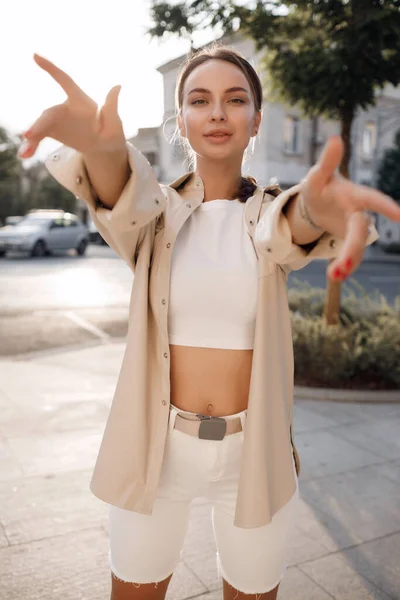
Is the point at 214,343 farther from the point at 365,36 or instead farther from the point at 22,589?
the point at 365,36

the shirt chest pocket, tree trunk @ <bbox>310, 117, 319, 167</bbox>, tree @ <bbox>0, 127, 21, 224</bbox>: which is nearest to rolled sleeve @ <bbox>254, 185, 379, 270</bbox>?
A: the shirt chest pocket

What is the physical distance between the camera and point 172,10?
5.09 m

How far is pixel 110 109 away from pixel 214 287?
0.53 metres

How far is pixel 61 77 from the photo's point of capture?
44.8 inches

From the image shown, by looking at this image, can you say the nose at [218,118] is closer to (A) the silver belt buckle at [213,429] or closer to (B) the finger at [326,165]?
(B) the finger at [326,165]

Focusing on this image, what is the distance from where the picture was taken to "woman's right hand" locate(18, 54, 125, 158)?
3.62 ft

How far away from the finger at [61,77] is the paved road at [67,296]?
19.1 ft

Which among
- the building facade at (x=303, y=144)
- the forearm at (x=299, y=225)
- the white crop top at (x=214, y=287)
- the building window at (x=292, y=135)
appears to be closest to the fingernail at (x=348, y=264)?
the forearm at (x=299, y=225)

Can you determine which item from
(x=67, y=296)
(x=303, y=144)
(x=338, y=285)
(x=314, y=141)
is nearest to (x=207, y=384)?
(x=338, y=285)

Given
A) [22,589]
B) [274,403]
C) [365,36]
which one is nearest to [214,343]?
[274,403]

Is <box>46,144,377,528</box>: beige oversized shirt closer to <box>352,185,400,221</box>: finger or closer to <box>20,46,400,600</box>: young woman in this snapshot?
<box>20,46,400,600</box>: young woman

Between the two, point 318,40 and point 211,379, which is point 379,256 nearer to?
point 318,40

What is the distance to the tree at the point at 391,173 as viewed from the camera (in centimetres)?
2436

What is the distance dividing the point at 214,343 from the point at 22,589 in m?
1.49
